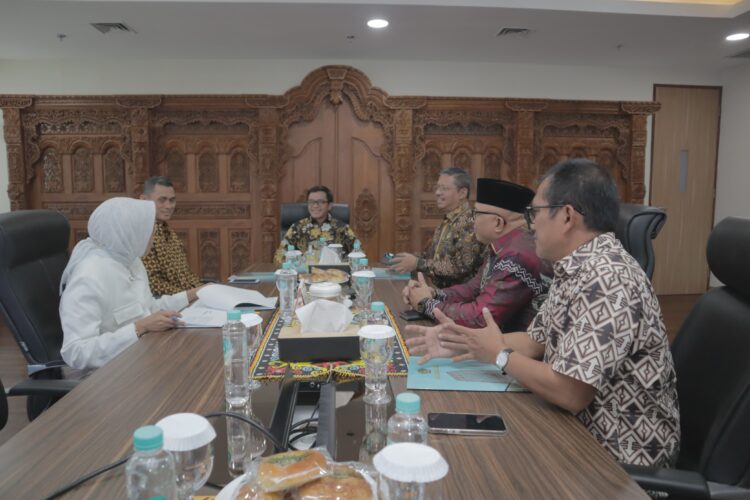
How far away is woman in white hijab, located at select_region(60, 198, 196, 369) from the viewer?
1.74 m

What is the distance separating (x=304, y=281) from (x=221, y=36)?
3.04 metres

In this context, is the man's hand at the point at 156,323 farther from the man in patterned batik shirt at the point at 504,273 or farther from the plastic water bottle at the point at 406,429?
the plastic water bottle at the point at 406,429

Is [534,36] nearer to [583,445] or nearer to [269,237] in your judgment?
[269,237]

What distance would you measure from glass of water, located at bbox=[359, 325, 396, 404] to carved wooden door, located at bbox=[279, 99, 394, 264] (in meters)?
4.20

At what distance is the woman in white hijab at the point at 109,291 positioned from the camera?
174 cm

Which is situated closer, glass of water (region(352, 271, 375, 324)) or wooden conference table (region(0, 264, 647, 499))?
wooden conference table (region(0, 264, 647, 499))

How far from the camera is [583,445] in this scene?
1006 mm

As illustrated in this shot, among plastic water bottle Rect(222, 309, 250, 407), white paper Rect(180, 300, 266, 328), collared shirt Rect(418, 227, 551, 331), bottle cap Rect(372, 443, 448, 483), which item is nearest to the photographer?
bottle cap Rect(372, 443, 448, 483)

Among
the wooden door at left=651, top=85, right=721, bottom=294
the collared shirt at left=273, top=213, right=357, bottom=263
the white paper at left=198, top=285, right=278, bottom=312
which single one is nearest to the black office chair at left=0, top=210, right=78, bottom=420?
the white paper at left=198, top=285, right=278, bottom=312

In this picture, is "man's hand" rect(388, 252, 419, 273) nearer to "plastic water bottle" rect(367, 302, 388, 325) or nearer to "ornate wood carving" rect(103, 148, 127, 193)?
"plastic water bottle" rect(367, 302, 388, 325)

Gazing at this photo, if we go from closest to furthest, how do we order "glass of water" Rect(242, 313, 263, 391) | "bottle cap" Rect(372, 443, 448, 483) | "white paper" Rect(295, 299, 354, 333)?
"bottle cap" Rect(372, 443, 448, 483) → "glass of water" Rect(242, 313, 263, 391) → "white paper" Rect(295, 299, 354, 333)

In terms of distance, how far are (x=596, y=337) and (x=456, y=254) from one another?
73.9 inches

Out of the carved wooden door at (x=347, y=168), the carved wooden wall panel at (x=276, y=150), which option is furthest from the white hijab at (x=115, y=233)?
the carved wooden door at (x=347, y=168)

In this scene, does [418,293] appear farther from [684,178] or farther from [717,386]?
[684,178]
